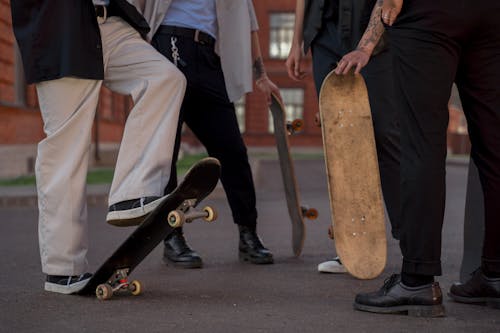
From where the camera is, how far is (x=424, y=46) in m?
3.07

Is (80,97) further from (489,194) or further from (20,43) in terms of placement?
(489,194)

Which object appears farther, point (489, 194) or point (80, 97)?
point (80, 97)

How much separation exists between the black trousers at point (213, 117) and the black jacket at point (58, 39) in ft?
3.54

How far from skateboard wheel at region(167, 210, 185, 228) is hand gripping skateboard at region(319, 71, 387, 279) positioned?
0.89 metres

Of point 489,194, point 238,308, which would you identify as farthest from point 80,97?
point 489,194

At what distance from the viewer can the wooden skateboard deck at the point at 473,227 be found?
11.9 feet

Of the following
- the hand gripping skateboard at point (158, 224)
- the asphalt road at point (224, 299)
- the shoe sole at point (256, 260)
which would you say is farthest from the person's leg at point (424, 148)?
the shoe sole at point (256, 260)

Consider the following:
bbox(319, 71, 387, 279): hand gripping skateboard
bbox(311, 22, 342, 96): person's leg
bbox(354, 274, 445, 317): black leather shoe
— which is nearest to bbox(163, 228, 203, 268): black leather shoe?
bbox(319, 71, 387, 279): hand gripping skateboard

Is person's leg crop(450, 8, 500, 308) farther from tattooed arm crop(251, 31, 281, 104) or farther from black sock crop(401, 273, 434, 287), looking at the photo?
tattooed arm crop(251, 31, 281, 104)

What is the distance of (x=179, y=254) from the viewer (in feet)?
15.2

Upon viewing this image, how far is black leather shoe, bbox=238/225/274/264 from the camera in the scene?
4.74m

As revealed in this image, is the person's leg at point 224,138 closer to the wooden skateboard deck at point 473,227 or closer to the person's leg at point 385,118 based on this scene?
the person's leg at point 385,118

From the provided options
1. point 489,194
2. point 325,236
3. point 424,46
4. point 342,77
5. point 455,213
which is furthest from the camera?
point 455,213

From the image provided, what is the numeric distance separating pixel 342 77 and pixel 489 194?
0.90m
